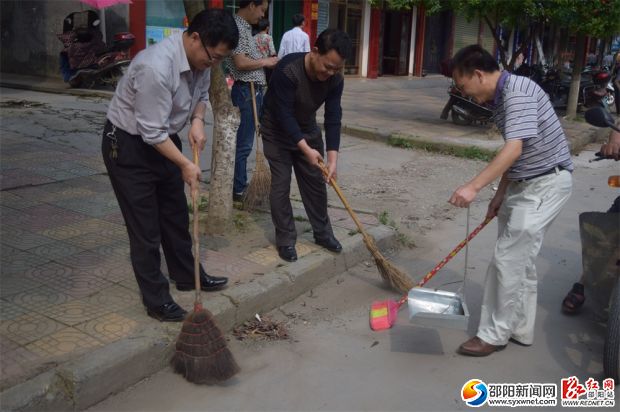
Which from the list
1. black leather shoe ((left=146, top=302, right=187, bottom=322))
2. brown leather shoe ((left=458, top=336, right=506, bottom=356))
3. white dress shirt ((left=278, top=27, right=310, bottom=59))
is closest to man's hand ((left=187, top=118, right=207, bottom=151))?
black leather shoe ((left=146, top=302, right=187, bottom=322))

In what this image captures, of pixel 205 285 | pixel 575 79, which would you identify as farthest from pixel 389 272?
pixel 575 79

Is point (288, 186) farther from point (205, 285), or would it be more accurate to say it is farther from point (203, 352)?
point (203, 352)

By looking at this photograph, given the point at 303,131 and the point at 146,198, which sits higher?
the point at 303,131

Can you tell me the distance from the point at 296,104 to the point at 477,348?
1928mm

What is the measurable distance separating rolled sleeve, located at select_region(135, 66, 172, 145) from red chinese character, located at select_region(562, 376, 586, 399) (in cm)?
234

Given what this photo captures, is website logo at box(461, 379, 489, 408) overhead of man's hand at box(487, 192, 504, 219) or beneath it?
beneath

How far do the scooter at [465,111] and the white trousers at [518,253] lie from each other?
7481 millimetres

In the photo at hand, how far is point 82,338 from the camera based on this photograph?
10.2 ft

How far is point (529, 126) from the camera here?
312 cm

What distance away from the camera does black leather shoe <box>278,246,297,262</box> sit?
14.3 feet

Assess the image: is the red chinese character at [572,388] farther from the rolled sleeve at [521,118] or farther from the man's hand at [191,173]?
the man's hand at [191,173]

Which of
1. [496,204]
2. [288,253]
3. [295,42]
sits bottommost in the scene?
A: [288,253]

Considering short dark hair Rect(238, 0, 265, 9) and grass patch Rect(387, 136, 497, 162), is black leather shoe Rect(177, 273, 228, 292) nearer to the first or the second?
short dark hair Rect(238, 0, 265, 9)

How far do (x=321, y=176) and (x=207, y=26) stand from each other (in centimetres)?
166
